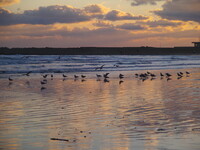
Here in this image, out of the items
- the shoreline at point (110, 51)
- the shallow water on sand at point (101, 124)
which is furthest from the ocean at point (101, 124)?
the shoreline at point (110, 51)

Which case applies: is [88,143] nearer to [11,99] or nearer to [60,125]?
[60,125]

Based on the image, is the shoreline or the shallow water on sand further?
the shoreline

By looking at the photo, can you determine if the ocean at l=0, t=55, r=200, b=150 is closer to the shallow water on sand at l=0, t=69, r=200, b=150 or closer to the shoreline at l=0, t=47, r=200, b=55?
the shallow water on sand at l=0, t=69, r=200, b=150

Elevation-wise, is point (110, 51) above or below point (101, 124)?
above

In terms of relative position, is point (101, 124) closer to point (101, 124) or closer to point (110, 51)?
point (101, 124)

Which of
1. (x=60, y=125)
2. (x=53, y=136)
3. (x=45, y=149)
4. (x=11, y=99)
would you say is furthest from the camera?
(x=11, y=99)

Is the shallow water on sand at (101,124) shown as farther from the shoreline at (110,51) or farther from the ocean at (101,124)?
the shoreline at (110,51)

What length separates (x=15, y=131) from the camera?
845 centimetres

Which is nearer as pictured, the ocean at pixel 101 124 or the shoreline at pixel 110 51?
the ocean at pixel 101 124

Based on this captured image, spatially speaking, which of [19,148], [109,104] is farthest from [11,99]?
[19,148]

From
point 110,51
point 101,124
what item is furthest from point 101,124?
point 110,51

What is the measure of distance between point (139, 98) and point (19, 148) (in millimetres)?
8166

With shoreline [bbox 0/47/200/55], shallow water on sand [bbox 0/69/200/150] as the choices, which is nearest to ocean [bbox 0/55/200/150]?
shallow water on sand [bbox 0/69/200/150]

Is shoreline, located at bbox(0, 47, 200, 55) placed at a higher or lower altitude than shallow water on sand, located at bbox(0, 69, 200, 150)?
higher
